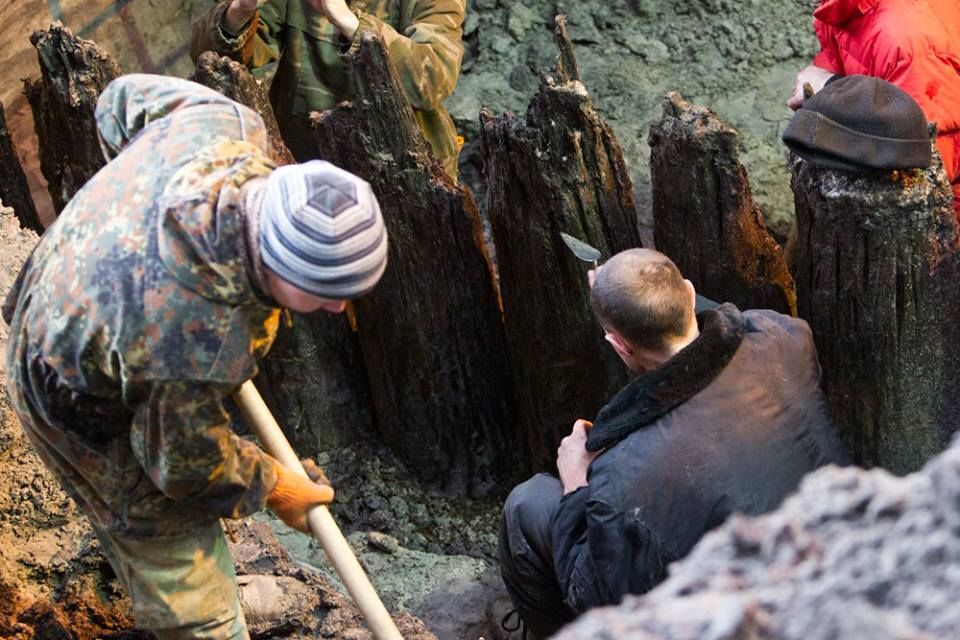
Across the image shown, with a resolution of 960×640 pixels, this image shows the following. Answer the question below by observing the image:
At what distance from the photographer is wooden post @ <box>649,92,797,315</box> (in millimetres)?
3623

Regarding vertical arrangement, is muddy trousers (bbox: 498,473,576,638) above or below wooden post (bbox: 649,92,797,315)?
below

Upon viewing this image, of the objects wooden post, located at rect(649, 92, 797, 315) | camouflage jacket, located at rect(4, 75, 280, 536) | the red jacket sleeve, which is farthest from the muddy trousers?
the red jacket sleeve

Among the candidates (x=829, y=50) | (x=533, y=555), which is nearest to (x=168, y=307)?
(x=533, y=555)

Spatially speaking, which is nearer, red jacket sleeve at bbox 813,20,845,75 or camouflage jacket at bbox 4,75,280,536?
camouflage jacket at bbox 4,75,280,536

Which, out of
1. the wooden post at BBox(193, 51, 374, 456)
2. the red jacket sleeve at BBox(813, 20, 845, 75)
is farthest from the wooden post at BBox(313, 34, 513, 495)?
the red jacket sleeve at BBox(813, 20, 845, 75)

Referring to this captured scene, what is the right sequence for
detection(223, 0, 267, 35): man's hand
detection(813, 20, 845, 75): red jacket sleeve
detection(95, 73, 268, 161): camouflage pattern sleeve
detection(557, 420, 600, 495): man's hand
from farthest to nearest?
detection(223, 0, 267, 35): man's hand < detection(813, 20, 845, 75): red jacket sleeve < detection(557, 420, 600, 495): man's hand < detection(95, 73, 268, 161): camouflage pattern sleeve

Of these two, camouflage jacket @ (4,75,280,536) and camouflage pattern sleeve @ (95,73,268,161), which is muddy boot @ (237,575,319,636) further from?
camouflage pattern sleeve @ (95,73,268,161)

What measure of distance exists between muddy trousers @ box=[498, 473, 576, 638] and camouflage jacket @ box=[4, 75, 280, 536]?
1067 millimetres

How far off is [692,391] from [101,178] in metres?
1.54

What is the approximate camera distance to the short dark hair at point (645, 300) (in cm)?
321

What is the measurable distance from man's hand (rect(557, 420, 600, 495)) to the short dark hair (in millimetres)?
418

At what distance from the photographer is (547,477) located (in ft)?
12.6

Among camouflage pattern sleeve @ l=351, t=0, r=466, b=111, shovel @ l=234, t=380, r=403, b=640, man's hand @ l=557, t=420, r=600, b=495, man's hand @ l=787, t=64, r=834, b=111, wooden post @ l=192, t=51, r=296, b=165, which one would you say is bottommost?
man's hand @ l=557, t=420, r=600, b=495

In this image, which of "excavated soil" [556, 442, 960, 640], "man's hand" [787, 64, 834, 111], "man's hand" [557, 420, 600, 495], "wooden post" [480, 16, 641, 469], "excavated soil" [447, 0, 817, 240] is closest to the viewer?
"excavated soil" [556, 442, 960, 640]
